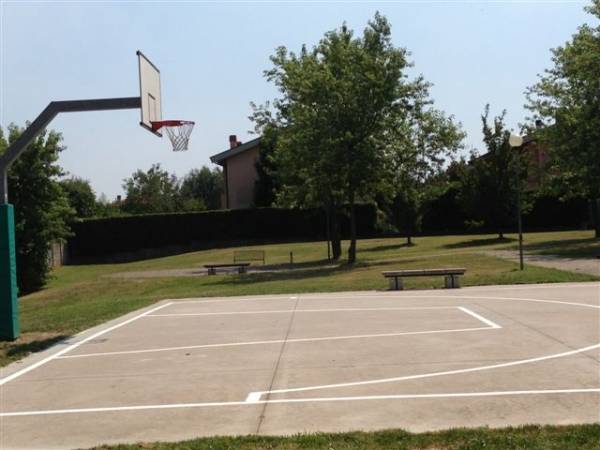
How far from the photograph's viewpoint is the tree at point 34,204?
3303 cm

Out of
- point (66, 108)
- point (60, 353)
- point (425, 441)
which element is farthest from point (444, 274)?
point (425, 441)

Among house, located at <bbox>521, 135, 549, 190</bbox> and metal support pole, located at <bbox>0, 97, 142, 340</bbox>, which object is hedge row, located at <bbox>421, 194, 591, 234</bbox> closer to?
house, located at <bbox>521, 135, 549, 190</bbox>

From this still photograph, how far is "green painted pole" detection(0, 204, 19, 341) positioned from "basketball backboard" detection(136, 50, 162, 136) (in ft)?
9.30

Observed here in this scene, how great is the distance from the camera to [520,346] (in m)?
8.96

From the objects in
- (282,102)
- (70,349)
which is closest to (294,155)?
(282,102)

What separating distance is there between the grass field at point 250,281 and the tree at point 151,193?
4279 centimetres

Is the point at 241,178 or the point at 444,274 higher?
the point at 241,178

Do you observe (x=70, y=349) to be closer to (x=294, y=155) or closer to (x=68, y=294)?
(x=68, y=294)

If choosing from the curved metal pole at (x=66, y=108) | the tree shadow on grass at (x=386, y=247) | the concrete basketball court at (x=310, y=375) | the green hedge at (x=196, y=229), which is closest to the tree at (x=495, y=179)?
the tree shadow on grass at (x=386, y=247)

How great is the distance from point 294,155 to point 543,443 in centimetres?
2834

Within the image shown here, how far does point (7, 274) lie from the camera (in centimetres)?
1140

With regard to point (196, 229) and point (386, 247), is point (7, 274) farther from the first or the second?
point (196, 229)

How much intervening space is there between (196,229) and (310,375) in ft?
157

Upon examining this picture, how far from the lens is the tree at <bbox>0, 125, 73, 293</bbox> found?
108 ft
